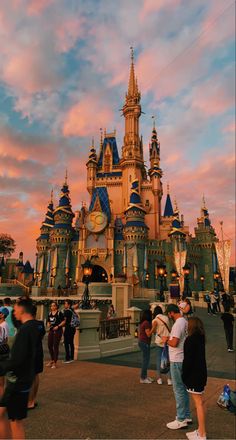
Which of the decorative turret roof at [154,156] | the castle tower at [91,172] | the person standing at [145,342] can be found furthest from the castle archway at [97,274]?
the person standing at [145,342]

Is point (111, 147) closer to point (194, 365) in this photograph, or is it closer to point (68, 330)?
point (68, 330)

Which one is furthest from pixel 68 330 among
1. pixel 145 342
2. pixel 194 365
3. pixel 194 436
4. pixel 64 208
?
pixel 64 208

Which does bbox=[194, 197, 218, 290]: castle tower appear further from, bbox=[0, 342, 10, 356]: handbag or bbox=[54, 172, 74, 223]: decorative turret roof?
bbox=[0, 342, 10, 356]: handbag

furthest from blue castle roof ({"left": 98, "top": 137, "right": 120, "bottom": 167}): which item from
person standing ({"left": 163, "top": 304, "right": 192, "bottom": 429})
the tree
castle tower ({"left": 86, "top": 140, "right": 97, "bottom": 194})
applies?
person standing ({"left": 163, "top": 304, "right": 192, "bottom": 429})

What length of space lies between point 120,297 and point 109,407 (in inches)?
571

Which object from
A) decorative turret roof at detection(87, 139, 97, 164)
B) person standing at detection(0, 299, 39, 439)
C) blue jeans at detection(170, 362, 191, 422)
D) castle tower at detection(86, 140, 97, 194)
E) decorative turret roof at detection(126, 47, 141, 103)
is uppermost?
decorative turret roof at detection(126, 47, 141, 103)

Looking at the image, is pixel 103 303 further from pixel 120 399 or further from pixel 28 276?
pixel 28 276

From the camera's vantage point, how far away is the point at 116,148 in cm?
6844

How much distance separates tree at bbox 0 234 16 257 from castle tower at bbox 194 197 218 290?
169 ft

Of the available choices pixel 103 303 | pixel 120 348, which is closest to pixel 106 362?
pixel 120 348

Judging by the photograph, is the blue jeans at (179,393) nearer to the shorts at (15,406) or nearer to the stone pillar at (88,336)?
the shorts at (15,406)

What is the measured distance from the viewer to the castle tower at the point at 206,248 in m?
58.2

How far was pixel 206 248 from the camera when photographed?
60.8 metres

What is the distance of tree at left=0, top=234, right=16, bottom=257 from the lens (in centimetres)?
7812
